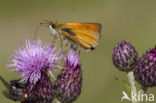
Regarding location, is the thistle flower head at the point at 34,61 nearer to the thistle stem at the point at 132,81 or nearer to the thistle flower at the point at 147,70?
the thistle stem at the point at 132,81

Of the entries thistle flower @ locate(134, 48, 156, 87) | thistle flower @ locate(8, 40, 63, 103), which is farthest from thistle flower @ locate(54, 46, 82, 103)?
thistle flower @ locate(134, 48, 156, 87)

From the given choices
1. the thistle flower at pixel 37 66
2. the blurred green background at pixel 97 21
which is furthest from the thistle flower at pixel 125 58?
the blurred green background at pixel 97 21

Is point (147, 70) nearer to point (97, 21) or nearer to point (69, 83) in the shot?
point (69, 83)

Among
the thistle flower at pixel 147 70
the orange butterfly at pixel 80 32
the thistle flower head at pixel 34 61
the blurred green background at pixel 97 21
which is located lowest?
the blurred green background at pixel 97 21

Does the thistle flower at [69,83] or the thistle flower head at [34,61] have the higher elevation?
the thistle flower head at [34,61]

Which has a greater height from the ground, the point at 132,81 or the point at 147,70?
the point at 147,70

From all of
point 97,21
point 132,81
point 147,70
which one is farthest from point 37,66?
point 97,21
